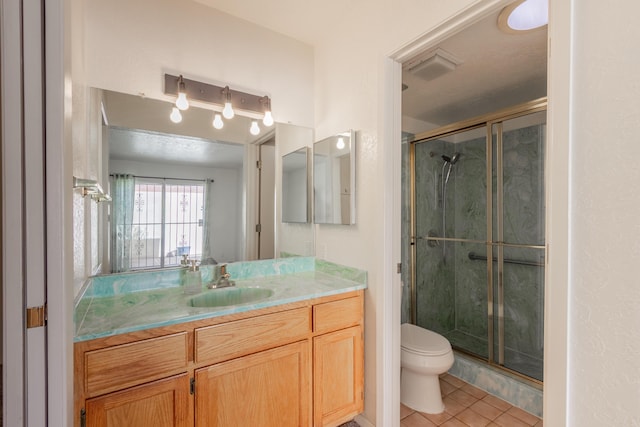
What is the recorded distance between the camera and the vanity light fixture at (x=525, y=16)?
1.36 m

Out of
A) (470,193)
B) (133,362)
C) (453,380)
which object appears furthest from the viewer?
(470,193)

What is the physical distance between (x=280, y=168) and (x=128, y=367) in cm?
142

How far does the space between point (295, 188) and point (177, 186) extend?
786mm

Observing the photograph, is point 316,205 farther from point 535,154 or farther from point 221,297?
point 535,154

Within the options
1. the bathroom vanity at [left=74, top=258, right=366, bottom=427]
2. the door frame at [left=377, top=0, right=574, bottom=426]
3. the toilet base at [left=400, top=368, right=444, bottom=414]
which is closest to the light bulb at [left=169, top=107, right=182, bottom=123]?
the bathroom vanity at [left=74, top=258, right=366, bottom=427]

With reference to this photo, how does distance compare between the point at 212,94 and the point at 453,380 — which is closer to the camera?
the point at 212,94

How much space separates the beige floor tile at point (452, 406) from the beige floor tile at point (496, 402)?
0.67 ft

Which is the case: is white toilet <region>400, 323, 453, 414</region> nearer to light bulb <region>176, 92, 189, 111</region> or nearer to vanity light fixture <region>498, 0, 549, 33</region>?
vanity light fixture <region>498, 0, 549, 33</region>

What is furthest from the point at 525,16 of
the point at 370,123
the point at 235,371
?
the point at 235,371

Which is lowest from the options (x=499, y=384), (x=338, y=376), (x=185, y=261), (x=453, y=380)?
(x=453, y=380)

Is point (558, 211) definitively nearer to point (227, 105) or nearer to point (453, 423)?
point (453, 423)

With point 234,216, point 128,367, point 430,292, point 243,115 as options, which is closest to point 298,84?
point 243,115

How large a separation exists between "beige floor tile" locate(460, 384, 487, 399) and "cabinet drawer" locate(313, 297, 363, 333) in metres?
1.17

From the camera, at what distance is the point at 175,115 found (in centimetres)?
167
